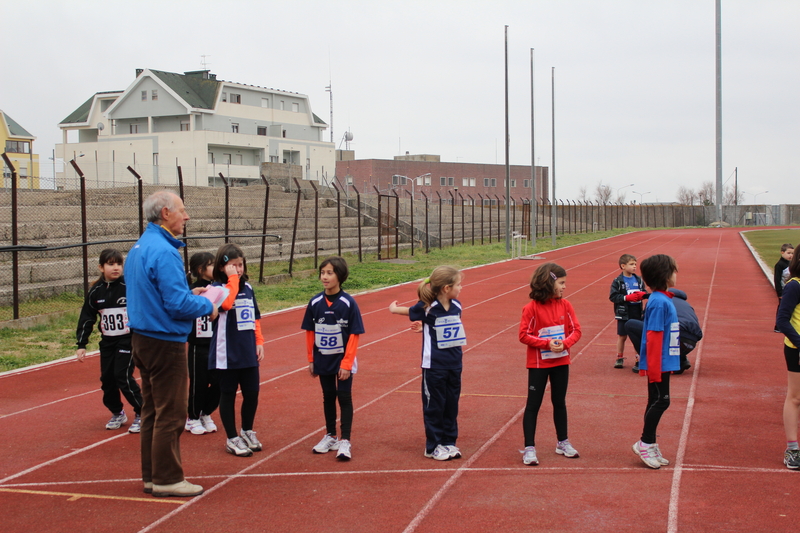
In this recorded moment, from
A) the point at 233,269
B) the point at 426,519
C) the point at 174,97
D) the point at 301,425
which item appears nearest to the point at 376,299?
the point at 301,425

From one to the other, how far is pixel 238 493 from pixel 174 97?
197 ft

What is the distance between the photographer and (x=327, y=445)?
613cm

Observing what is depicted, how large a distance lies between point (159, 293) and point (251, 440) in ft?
6.36

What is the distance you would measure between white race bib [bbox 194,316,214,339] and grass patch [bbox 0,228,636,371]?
479 centimetres

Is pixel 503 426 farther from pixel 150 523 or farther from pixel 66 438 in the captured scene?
pixel 66 438

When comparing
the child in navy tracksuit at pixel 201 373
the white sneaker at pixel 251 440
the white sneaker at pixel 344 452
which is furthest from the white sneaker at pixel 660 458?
the child in navy tracksuit at pixel 201 373

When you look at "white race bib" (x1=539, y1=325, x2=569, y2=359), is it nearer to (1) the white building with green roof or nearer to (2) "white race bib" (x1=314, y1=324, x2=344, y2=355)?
(2) "white race bib" (x1=314, y1=324, x2=344, y2=355)

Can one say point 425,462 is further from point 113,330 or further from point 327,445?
point 113,330

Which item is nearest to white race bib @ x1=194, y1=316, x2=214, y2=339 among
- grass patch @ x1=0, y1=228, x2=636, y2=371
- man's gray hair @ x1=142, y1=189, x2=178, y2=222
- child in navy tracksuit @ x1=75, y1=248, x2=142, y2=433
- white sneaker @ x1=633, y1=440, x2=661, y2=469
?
child in navy tracksuit @ x1=75, y1=248, x2=142, y2=433

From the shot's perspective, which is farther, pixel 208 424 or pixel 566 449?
pixel 208 424

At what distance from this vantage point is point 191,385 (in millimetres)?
6855

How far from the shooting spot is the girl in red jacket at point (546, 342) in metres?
5.79

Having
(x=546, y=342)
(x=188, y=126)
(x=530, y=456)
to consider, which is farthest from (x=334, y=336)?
(x=188, y=126)

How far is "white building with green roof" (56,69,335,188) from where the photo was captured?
5938 centimetres
